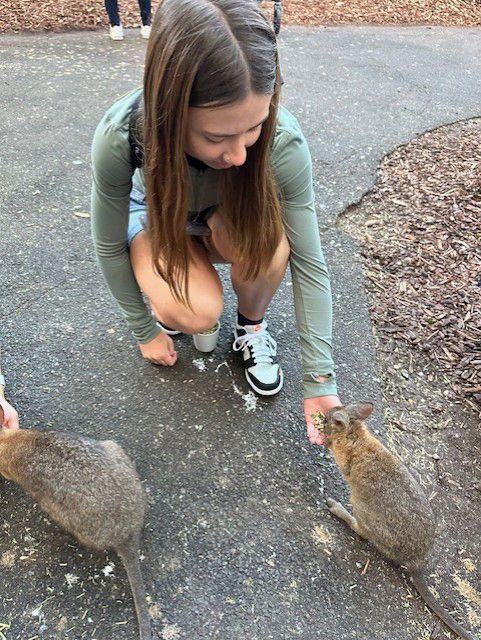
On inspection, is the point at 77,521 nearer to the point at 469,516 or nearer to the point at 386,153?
the point at 469,516

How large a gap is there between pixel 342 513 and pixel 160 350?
115cm

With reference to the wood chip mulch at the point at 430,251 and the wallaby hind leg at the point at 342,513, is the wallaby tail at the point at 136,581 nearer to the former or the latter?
the wallaby hind leg at the point at 342,513

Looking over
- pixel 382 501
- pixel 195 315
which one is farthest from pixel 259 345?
pixel 382 501

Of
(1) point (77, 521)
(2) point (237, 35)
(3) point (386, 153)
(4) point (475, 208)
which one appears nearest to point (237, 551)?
(1) point (77, 521)

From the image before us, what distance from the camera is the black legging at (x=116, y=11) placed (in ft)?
19.8

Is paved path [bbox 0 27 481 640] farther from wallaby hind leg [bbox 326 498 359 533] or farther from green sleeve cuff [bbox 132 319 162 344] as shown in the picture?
green sleeve cuff [bbox 132 319 162 344]

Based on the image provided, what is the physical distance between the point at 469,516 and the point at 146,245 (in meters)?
1.88

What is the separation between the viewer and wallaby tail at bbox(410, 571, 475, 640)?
2047mm

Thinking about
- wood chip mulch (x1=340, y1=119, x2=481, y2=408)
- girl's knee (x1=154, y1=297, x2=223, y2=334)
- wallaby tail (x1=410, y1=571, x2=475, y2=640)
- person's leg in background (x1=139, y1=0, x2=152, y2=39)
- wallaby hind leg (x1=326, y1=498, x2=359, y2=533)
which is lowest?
wallaby tail (x1=410, y1=571, x2=475, y2=640)

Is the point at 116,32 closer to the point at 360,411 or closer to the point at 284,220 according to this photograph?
the point at 284,220

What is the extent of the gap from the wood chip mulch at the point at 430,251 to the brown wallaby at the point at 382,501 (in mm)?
912

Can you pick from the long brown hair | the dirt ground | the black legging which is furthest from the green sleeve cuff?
the black legging

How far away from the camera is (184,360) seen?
2965 millimetres

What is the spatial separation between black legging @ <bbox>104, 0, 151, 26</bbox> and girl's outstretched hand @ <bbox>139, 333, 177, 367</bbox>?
4832mm
